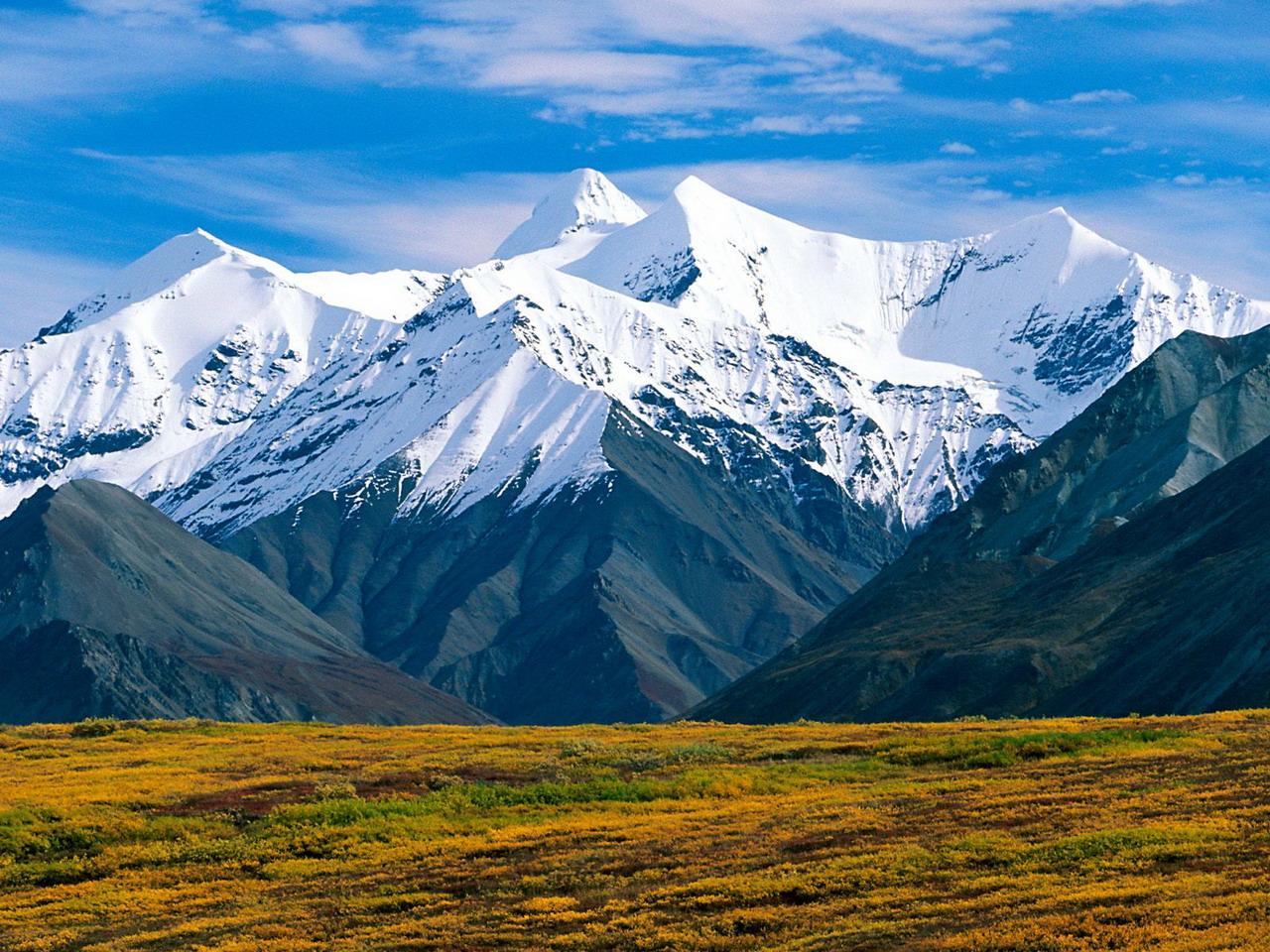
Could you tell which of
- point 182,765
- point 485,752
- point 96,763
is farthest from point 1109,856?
point 96,763

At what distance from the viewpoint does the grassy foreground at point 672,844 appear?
152 ft

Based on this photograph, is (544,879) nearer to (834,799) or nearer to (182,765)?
(834,799)

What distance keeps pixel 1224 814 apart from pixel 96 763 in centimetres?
5323

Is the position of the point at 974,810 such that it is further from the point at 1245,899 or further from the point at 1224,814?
the point at 1245,899

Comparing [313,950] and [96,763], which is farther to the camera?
[96,763]

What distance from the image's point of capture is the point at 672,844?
5891 cm

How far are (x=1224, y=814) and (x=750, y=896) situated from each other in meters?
13.3

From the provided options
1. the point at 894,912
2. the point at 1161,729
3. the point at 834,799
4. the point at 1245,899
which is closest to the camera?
the point at 1245,899

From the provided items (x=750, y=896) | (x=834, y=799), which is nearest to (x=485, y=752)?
(x=834, y=799)

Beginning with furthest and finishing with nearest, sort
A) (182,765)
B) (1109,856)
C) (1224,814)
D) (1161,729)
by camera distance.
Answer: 1. (182,765)
2. (1161,729)
3. (1224,814)
4. (1109,856)

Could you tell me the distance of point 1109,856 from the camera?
49562mm

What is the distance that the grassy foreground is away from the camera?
46.3 m

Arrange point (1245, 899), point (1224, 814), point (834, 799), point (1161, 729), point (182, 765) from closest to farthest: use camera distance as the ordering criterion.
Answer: point (1245, 899) → point (1224, 814) → point (834, 799) → point (1161, 729) → point (182, 765)

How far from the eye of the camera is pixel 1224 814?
54.0 meters
